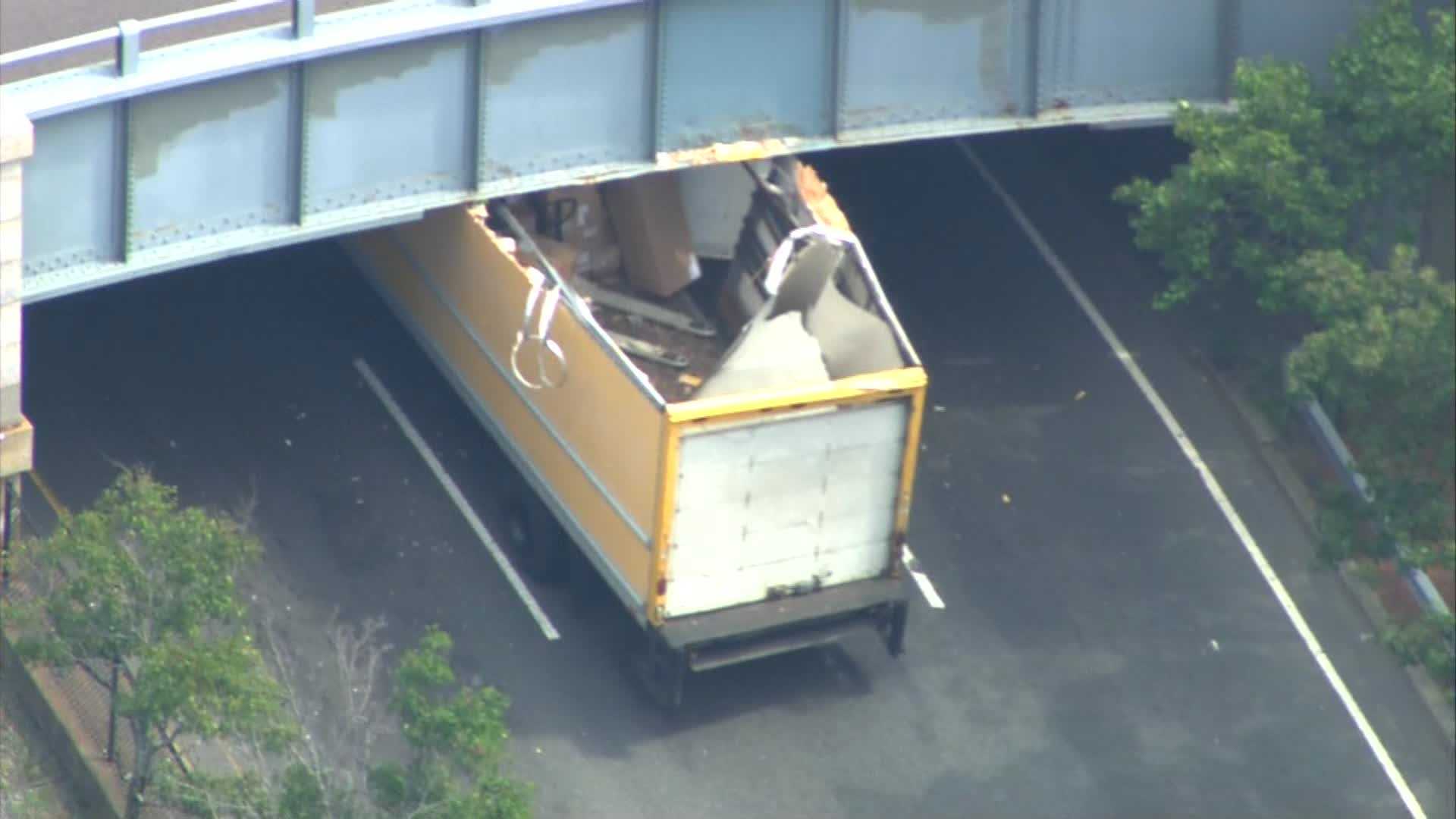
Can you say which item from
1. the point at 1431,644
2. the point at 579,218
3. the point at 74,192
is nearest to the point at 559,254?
the point at 579,218

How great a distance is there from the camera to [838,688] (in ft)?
79.3

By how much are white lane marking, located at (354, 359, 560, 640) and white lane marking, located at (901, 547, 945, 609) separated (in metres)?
3.12

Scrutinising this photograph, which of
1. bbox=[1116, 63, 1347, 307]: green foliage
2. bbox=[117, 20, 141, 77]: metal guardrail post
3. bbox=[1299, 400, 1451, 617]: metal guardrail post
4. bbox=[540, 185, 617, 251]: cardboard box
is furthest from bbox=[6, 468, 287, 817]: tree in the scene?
bbox=[1299, 400, 1451, 617]: metal guardrail post

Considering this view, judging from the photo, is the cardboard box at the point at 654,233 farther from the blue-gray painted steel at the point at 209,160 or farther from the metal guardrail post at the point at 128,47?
the metal guardrail post at the point at 128,47

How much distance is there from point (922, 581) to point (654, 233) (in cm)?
386


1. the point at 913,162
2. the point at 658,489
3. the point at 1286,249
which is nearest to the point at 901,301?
the point at 913,162

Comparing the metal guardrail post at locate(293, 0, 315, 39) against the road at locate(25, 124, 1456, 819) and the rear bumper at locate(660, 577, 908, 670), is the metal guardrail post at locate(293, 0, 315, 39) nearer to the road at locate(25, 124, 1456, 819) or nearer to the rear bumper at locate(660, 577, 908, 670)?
the road at locate(25, 124, 1456, 819)

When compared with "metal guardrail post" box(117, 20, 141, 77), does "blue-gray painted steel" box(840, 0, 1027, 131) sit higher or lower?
lower

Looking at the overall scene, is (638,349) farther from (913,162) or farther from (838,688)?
(913,162)

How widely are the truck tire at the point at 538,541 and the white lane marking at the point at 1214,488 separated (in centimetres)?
608

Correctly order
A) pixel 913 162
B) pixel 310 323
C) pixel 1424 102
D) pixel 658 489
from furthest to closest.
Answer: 1. pixel 913 162
2. pixel 310 323
3. pixel 1424 102
4. pixel 658 489

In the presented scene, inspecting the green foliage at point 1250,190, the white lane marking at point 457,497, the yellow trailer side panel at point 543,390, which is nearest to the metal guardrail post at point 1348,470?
the green foliage at point 1250,190

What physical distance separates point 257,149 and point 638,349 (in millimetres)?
3883

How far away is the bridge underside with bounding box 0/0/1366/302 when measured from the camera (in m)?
22.4
